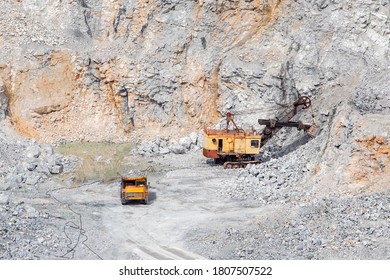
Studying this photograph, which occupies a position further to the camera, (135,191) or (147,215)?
(135,191)

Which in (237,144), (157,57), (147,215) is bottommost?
(147,215)


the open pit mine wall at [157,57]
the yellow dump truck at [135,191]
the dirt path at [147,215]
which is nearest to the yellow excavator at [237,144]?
the dirt path at [147,215]

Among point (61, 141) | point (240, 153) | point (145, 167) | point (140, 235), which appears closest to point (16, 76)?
point (61, 141)

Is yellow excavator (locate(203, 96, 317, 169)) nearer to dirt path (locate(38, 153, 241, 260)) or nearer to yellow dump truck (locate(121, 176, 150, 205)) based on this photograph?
dirt path (locate(38, 153, 241, 260))

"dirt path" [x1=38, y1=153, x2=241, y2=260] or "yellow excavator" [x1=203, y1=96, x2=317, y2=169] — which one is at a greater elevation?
"yellow excavator" [x1=203, y1=96, x2=317, y2=169]

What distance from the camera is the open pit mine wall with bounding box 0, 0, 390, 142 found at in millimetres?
29328

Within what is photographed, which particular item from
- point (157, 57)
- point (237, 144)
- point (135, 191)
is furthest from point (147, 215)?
point (157, 57)

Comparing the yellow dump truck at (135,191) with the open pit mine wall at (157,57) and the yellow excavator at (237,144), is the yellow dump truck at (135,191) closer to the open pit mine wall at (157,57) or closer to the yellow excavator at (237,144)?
the yellow excavator at (237,144)

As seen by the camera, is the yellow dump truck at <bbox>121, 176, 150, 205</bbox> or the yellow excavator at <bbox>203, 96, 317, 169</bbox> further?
the yellow excavator at <bbox>203, 96, 317, 169</bbox>

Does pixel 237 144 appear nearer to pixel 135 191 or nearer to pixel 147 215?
pixel 135 191

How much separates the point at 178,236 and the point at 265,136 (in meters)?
10.2

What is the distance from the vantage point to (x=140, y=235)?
56.4 ft

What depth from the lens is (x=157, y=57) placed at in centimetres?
3194

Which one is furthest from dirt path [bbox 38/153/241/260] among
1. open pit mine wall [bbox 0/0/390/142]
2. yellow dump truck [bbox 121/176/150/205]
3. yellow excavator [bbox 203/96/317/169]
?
open pit mine wall [bbox 0/0/390/142]
